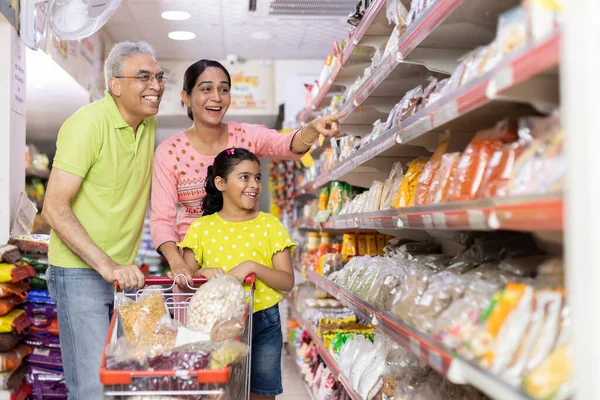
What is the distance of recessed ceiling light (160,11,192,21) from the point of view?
22.0 feet

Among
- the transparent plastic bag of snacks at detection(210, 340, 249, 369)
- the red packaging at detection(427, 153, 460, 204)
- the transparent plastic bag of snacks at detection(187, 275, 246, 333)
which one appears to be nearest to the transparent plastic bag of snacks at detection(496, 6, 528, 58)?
the red packaging at detection(427, 153, 460, 204)

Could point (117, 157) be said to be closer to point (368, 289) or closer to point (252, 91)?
point (368, 289)

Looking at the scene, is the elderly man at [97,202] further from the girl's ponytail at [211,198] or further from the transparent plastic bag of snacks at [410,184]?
the transparent plastic bag of snacks at [410,184]

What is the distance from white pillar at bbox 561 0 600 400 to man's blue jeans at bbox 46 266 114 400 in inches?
81.0

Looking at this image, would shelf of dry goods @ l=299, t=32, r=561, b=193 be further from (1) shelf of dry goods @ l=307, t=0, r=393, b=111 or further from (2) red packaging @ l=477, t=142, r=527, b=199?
(1) shelf of dry goods @ l=307, t=0, r=393, b=111

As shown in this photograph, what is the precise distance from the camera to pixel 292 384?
5395 millimetres

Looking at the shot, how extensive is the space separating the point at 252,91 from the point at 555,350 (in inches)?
306

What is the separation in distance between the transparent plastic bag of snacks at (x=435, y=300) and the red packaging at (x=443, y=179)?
246mm

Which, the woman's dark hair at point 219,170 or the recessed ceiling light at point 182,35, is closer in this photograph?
the woman's dark hair at point 219,170

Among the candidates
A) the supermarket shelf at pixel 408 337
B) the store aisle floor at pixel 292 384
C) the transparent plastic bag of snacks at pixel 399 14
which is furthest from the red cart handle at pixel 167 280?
the store aisle floor at pixel 292 384

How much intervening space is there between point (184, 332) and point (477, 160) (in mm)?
1031

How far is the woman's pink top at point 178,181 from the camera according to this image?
Answer: 10.2 ft

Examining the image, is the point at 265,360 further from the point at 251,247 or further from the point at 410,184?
the point at 410,184

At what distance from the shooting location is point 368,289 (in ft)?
9.52
